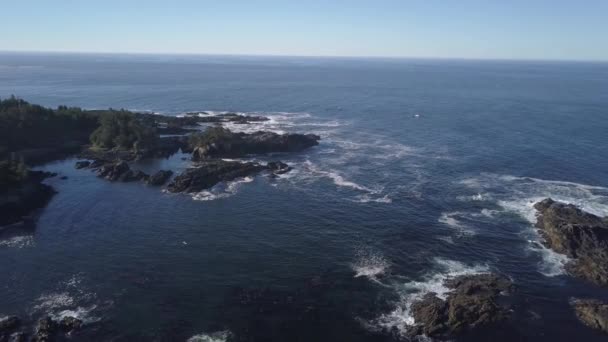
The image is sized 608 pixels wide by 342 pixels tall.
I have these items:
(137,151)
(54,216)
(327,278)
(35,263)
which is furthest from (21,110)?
(327,278)

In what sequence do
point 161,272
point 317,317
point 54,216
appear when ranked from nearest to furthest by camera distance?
1. point 317,317
2. point 161,272
3. point 54,216

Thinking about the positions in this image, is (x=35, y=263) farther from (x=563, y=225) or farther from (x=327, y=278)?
(x=563, y=225)

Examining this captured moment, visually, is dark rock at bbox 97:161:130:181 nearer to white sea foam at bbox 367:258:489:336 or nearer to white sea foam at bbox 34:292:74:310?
white sea foam at bbox 34:292:74:310

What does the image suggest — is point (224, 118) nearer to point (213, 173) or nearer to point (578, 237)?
point (213, 173)

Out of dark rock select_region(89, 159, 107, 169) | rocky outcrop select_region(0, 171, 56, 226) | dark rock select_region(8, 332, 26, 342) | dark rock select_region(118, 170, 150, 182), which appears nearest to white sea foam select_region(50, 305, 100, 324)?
dark rock select_region(8, 332, 26, 342)

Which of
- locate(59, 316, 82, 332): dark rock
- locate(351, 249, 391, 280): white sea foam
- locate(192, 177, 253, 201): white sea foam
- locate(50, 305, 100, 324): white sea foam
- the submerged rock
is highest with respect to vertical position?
the submerged rock

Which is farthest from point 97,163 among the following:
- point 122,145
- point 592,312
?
point 592,312
